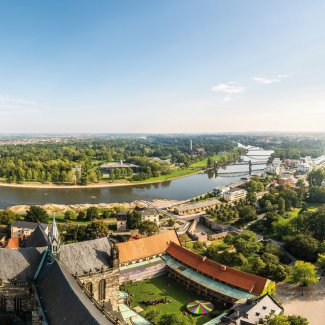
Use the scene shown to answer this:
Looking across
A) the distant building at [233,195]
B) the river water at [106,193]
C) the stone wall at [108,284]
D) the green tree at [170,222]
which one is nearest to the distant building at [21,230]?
the green tree at [170,222]

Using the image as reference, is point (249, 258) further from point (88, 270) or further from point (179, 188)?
point (179, 188)

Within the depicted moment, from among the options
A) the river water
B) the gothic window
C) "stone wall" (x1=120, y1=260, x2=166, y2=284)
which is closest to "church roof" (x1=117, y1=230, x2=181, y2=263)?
"stone wall" (x1=120, y1=260, x2=166, y2=284)

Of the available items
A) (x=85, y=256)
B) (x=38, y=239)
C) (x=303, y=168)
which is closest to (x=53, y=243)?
(x=85, y=256)

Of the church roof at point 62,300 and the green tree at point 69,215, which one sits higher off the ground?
the church roof at point 62,300

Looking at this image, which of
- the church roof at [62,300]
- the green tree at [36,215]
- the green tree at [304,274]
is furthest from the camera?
the green tree at [36,215]

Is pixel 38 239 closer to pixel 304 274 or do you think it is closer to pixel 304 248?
pixel 304 274

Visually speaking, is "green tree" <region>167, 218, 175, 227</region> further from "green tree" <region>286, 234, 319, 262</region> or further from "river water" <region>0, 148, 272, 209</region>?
"river water" <region>0, 148, 272, 209</region>

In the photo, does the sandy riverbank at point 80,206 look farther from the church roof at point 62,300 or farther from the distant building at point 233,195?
the church roof at point 62,300
